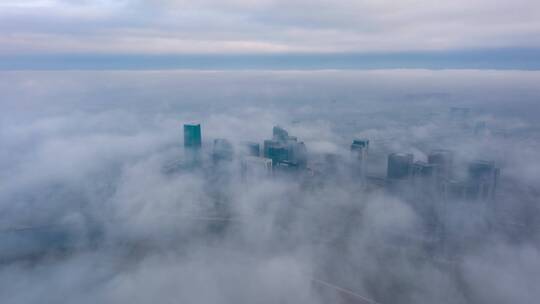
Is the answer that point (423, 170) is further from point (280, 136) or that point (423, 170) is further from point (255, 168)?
point (280, 136)

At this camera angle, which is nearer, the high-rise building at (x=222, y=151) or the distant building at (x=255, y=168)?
the distant building at (x=255, y=168)

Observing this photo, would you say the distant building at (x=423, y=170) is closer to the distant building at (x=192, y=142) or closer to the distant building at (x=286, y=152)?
the distant building at (x=286, y=152)

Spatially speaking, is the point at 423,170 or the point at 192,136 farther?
the point at 192,136

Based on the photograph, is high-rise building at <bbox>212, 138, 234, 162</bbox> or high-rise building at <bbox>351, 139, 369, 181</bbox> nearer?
high-rise building at <bbox>351, 139, 369, 181</bbox>

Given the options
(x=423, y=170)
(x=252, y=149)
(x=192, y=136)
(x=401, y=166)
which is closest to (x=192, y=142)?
(x=192, y=136)

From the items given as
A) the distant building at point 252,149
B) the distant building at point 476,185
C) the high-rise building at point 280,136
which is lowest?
the distant building at point 476,185

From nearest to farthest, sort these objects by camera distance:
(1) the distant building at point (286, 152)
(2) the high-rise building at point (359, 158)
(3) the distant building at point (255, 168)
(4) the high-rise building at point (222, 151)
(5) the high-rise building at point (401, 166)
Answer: (5) the high-rise building at point (401, 166), (3) the distant building at point (255, 168), (2) the high-rise building at point (359, 158), (1) the distant building at point (286, 152), (4) the high-rise building at point (222, 151)

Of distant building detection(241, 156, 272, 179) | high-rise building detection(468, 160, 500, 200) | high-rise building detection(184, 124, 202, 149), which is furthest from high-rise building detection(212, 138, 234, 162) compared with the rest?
high-rise building detection(468, 160, 500, 200)

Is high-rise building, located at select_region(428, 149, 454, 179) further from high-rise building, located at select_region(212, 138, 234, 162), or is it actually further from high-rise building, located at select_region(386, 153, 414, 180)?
high-rise building, located at select_region(212, 138, 234, 162)

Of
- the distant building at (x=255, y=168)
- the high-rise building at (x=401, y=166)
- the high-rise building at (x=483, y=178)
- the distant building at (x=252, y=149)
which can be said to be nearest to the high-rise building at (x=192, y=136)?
the distant building at (x=252, y=149)
